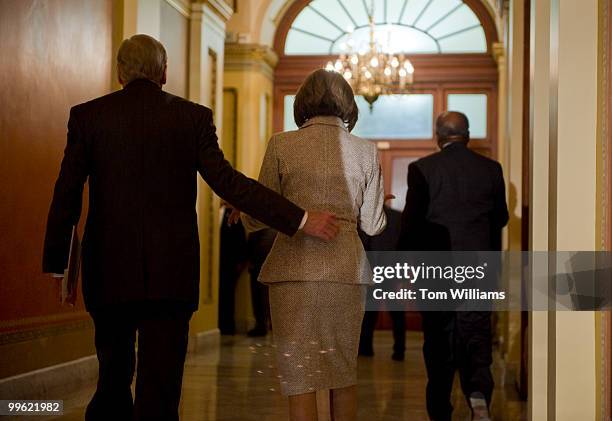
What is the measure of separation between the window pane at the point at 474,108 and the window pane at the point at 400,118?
13.2 inches

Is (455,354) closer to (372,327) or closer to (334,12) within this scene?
(372,327)

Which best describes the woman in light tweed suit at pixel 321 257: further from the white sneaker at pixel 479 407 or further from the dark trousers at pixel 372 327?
the dark trousers at pixel 372 327

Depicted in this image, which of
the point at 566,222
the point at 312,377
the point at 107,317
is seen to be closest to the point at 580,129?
the point at 566,222

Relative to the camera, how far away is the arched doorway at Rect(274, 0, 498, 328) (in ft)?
42.3

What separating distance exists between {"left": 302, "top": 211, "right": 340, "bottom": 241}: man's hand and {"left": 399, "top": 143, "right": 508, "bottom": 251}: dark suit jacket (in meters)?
1.78

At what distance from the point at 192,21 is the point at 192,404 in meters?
4.44

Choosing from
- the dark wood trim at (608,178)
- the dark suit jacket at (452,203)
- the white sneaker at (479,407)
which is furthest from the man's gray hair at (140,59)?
the white sneaker at (479,407)

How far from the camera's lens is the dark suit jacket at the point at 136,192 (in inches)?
134

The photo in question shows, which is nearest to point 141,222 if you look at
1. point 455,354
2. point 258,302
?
point 455,354

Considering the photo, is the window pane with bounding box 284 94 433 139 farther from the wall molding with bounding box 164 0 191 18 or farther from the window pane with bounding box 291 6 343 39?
the wall molding with bounding box 164 0 191 18

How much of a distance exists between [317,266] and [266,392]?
124 inches

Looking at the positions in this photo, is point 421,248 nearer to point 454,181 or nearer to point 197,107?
point 454,181

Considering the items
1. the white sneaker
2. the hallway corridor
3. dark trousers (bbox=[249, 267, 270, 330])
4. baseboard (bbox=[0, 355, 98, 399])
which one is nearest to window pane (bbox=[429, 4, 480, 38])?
dark trousers (bbox=[249, 267, 270, 330])

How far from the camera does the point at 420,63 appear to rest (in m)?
13.0
